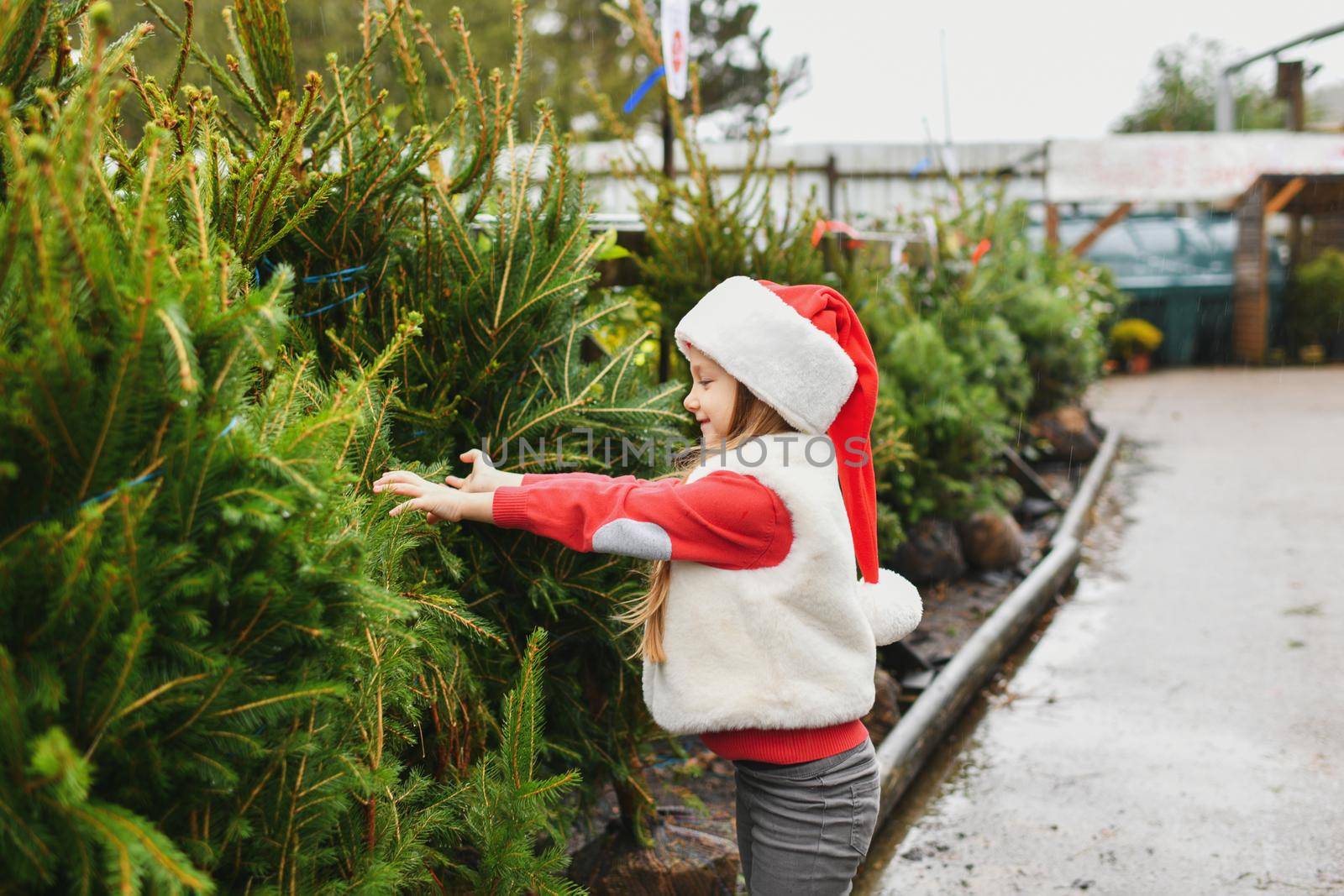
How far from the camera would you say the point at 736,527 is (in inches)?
78.2

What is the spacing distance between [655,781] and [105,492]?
2.58 meters

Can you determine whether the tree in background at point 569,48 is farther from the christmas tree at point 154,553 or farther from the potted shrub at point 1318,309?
the christmas tree at point 154,553

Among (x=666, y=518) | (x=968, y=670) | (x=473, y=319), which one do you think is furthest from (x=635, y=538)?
(x=968, y=670)

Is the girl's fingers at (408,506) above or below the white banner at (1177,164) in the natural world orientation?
below

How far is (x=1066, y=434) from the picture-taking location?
10500 millimetres

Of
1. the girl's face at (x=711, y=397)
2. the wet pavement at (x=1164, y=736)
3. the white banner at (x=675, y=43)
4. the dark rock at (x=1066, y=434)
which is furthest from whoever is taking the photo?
the dark rock at (x=1066, y=434)

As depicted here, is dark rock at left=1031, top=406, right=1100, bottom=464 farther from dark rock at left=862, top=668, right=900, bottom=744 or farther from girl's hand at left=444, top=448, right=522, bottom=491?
girl's hand at left=444, top=448, right=522, bottom=491

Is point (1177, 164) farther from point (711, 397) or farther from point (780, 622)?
point (780, 622)

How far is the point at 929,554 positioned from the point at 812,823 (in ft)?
14.3

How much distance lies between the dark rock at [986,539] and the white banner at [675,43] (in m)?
3.36

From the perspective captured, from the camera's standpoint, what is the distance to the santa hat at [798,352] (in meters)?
2.00

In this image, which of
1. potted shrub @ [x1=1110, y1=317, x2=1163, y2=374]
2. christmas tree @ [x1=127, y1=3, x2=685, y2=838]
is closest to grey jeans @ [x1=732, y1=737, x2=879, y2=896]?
christmas tree @ [x1=127, y1=3, x2=685, y2=838]

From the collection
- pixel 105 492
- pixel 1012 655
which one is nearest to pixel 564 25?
pixel 1012 655

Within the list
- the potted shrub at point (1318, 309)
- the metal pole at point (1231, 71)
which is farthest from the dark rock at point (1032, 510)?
the metal pole at point (1231, 71)
